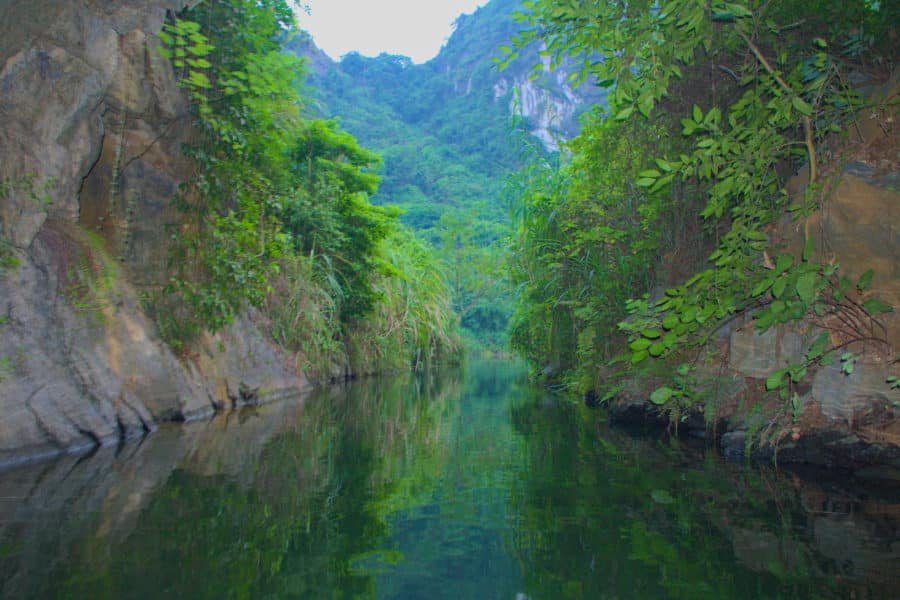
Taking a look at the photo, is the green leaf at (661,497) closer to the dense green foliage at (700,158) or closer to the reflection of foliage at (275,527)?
the dense green foliage at (700,158)

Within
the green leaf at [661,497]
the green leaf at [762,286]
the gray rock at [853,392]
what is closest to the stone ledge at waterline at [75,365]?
the green leaf at [661,497]

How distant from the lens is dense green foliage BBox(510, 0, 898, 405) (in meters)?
3.80

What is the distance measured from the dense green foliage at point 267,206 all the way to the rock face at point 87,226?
311 millimetres

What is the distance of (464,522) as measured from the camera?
304cm

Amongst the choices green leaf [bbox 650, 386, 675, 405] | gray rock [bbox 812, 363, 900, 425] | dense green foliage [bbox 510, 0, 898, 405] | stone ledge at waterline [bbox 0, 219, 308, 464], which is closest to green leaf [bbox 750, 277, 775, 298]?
dense green foliage [bbox 510, 0, 898, 405]

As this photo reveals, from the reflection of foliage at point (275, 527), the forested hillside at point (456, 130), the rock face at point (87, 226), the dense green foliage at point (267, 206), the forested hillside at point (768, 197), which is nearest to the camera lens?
the reflection of foliage at point (275, 527)

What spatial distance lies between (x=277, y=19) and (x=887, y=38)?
7228 millimetres

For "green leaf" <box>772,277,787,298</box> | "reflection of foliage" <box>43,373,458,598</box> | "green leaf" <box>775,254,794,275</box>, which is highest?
"green leaf" <box>775,254,794,275</box>

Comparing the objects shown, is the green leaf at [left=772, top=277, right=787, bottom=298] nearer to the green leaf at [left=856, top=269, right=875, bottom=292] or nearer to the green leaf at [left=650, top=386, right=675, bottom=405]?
the green leaf at [left=856, top=269, right=875, bottom=292]

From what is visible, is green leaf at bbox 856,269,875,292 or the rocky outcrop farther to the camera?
the rocky outcrop

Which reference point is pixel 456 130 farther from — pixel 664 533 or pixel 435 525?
pixel 664 533

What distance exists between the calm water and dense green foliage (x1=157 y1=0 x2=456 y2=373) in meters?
2.98

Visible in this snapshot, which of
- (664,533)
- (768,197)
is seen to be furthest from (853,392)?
(664,533)

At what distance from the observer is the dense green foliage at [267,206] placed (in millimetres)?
7359
